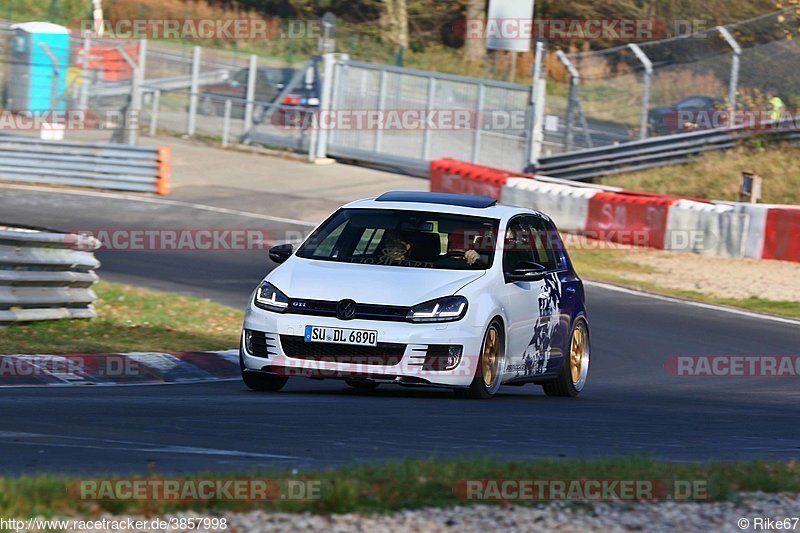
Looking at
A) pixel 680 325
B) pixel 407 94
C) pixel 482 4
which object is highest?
pixel 482 4

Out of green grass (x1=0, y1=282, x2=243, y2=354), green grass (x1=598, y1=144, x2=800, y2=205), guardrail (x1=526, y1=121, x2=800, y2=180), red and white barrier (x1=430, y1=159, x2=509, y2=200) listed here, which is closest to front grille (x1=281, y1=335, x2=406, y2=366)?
green grass (x1=0, y1=282, x2=243, y2=354)

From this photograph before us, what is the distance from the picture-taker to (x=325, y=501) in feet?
17.8

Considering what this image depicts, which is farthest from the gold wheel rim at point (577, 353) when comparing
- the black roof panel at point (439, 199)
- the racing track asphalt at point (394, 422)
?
the black roof panel at point (439, 199)

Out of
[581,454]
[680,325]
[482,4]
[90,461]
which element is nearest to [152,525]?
[90,461]

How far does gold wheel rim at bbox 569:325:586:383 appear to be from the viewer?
1162cm

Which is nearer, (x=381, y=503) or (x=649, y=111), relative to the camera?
(x=381, y=503)

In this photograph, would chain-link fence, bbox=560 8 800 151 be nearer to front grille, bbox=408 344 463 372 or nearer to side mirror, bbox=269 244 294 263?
side mirror, bbox=269 244 294 263

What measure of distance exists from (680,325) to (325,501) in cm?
1216

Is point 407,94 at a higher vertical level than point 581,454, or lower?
higher

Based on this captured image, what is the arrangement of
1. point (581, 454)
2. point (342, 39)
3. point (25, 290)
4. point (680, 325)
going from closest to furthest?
point (581, 454) < point (25, 290) < point (680, 325) < point (342, 39)

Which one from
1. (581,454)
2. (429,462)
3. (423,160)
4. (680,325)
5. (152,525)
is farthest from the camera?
(423,160)

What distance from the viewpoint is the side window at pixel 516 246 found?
10500 mm

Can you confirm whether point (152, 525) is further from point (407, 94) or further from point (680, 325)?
point (407, 94)

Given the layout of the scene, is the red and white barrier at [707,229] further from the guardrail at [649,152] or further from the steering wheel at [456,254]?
the steering wheel at [456,254]
